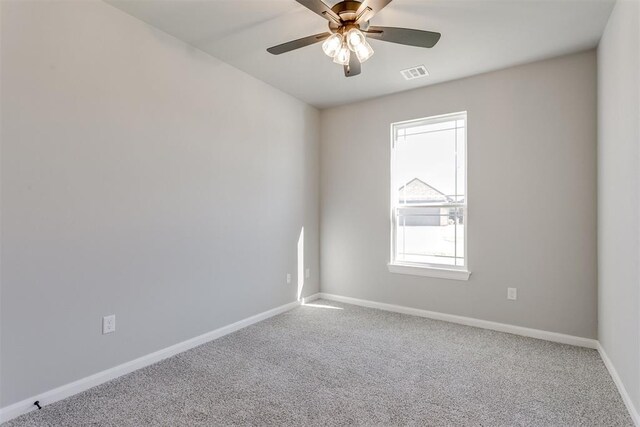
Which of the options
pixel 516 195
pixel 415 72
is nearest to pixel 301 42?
pixel 415 72

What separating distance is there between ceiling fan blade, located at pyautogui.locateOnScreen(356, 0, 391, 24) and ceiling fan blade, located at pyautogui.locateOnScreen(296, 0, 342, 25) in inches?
4.9

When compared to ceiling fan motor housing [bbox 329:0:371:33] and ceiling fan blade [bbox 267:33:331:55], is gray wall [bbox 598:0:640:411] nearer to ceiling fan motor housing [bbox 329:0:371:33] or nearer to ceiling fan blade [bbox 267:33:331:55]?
ceiling fan motor housing [bbox 329:0:371:33]

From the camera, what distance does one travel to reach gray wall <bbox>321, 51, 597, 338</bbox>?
298 centimetres

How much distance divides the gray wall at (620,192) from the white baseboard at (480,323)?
22cm

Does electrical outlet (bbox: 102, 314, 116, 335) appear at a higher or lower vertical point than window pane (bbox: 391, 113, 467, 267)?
lower

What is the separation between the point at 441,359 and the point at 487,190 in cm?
173

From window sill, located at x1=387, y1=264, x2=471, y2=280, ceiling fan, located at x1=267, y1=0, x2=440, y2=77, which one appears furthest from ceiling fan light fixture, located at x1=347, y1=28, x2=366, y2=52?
window sill, located at x1=387, y1=264, x2=471, y2=280

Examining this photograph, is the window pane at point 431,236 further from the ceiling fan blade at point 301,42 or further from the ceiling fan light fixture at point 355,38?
the ceiling fan blade at point 301,42

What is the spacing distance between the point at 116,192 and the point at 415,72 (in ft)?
9.45

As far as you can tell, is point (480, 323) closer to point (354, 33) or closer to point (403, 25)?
point (403, 25)

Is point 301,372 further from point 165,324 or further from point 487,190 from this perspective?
point 487,190

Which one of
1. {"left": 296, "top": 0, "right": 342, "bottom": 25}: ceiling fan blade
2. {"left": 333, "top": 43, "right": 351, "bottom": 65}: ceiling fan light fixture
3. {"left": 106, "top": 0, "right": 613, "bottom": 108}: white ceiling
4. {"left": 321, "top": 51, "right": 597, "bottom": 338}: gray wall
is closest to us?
{"left": 296, "top": 0, "right": 342, "bottom": 25}: ceiling fan blade

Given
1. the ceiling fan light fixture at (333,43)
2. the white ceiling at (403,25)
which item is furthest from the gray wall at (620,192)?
the ceiling fan light fixture at (333,43)

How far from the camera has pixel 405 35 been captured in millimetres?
2051
